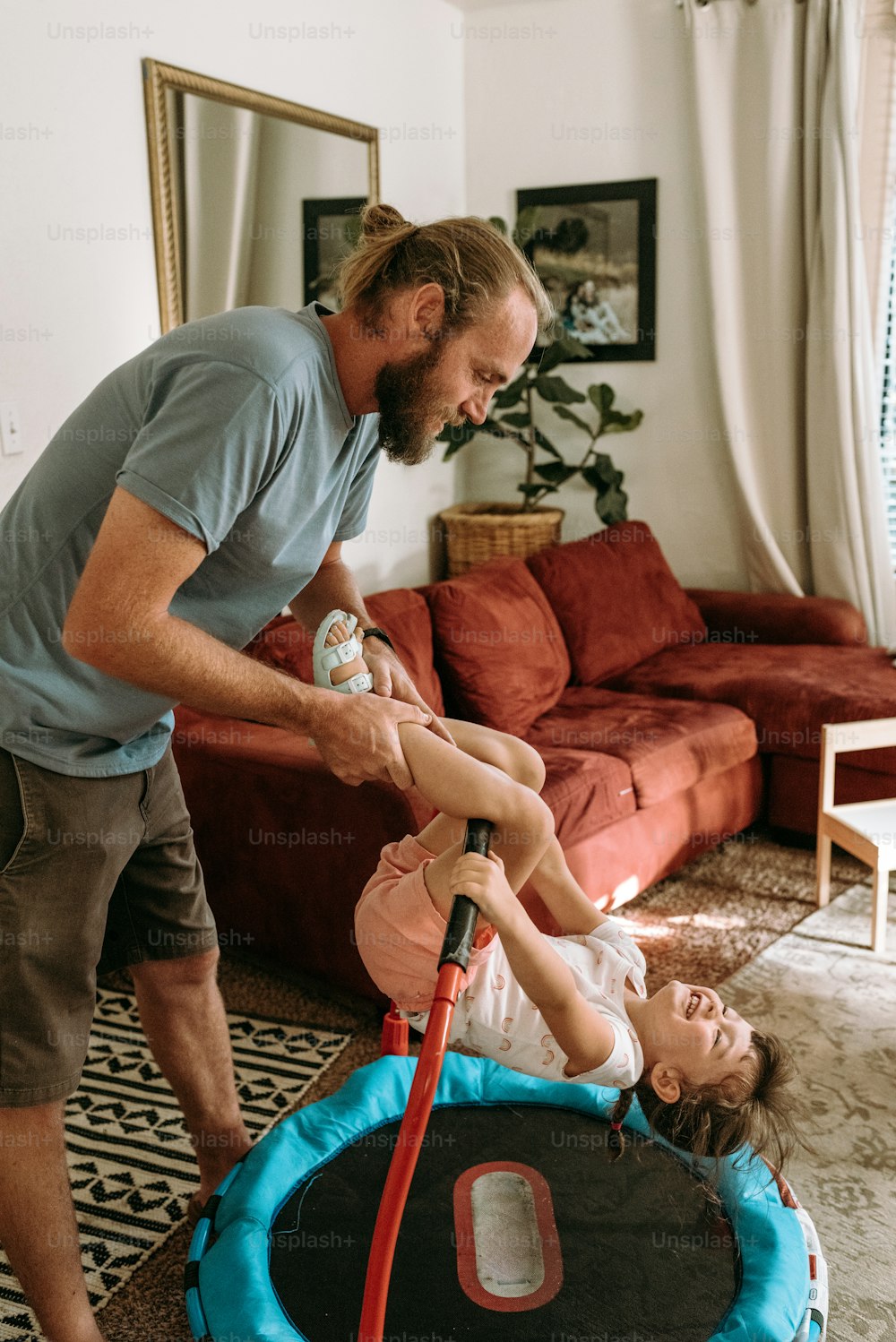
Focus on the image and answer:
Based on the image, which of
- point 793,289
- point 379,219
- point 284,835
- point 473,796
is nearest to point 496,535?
point 793,289

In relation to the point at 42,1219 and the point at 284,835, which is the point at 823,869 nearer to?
the point at 284,835

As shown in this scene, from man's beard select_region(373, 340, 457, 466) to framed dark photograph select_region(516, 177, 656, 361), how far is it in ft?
10.4

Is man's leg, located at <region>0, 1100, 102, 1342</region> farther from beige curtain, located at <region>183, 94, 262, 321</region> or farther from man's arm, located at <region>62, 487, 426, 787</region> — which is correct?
beige curtain, located at <region>183, 94, 262, 321</region>

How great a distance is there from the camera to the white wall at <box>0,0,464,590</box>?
8.30 ft

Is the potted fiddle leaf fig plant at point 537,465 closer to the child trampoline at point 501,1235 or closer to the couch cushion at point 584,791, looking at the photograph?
the couch cushion at point 584,791

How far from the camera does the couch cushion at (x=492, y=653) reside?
3402 millimetres

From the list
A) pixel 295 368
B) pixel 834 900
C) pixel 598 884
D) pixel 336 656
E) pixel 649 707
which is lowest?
pixel 834 900

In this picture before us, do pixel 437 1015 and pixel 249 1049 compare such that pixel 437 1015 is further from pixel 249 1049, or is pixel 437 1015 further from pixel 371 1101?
pixel 249 1049

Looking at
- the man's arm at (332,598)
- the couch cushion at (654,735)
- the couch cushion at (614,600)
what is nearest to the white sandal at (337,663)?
the man's arm at (332,598)

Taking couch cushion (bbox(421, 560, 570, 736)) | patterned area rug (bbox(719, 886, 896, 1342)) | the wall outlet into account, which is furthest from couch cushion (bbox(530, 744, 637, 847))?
the wall outlet

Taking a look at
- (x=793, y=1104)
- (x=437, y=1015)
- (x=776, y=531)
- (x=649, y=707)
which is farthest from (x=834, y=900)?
(x=437, y=1015)

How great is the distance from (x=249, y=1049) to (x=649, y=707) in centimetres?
167

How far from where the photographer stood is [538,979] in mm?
1576

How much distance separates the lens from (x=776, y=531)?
14.9 feet
